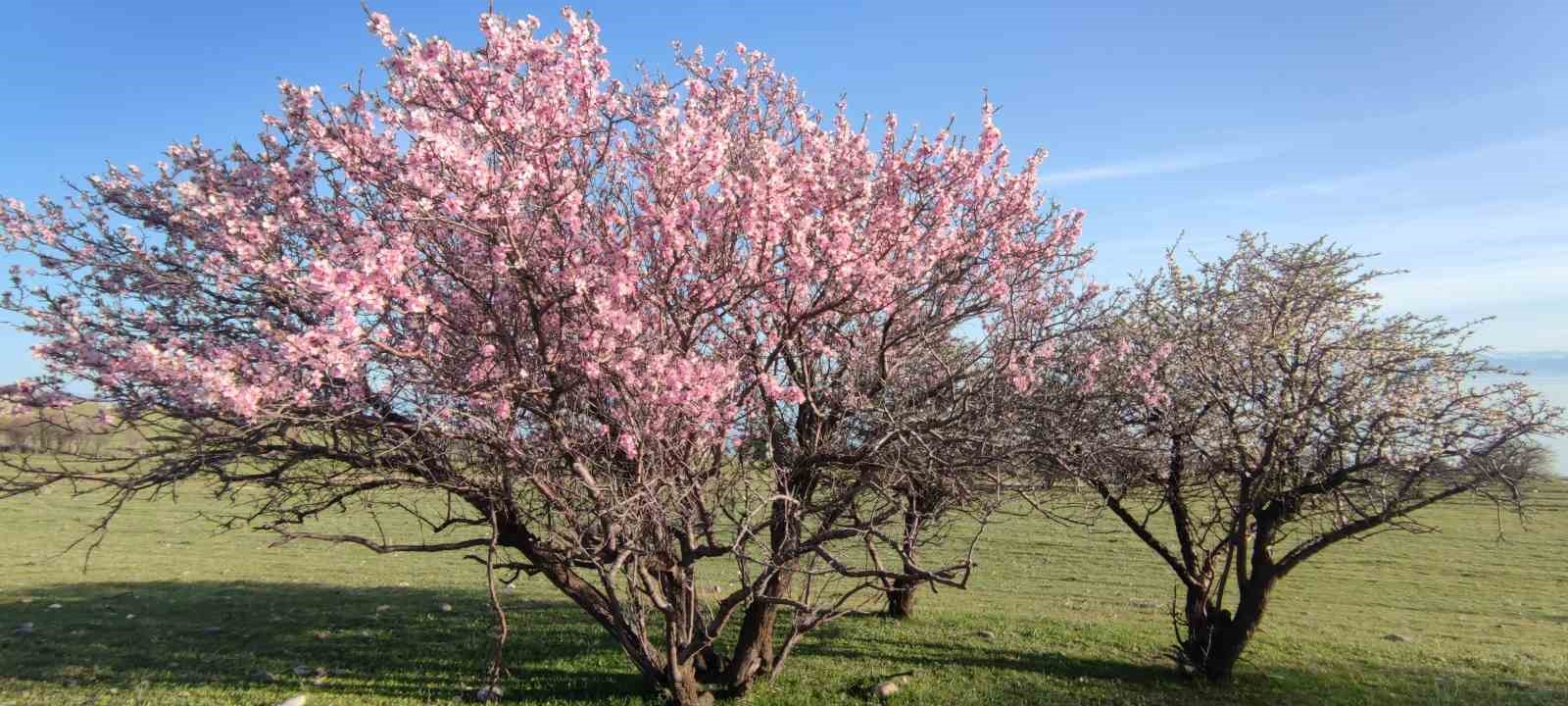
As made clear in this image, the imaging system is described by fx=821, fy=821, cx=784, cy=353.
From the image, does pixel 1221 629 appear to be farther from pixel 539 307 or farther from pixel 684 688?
pixel 539 307

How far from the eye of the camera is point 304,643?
11.4 metres

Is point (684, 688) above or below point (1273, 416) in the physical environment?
below

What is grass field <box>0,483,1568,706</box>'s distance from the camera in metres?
9.53

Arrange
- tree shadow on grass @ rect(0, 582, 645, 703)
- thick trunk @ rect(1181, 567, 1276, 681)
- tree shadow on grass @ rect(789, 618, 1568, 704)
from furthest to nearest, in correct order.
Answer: thick trunk @ rect(1181, 567, 1276, 681) → tree shadow on grass @ rect(789, 618, 1568, 704) → tree shadow on grass @ rect(0, 582, 645, 703)

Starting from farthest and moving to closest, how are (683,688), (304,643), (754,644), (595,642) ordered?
(595,642)
(304,643)
(754,644)
(683,688)

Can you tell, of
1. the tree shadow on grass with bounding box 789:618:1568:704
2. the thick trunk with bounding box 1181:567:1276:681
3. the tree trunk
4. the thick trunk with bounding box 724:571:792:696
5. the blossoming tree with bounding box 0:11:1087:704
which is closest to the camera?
the blossoming tree with bounding box 0:11:1087:704

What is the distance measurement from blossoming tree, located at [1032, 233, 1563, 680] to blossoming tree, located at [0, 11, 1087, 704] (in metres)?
2.43

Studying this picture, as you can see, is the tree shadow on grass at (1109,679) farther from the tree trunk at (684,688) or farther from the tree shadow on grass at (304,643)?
the tree shadow on grass at (304,643)

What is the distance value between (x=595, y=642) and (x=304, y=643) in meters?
4.01

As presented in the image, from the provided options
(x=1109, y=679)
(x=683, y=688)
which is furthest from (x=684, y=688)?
(x=1109, y=679)

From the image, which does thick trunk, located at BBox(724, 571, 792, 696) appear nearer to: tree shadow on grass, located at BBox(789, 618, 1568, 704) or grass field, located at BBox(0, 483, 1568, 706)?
grass field, located at BBox(0, 483, 1568, 706)

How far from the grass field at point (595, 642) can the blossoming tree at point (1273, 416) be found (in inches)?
48.5

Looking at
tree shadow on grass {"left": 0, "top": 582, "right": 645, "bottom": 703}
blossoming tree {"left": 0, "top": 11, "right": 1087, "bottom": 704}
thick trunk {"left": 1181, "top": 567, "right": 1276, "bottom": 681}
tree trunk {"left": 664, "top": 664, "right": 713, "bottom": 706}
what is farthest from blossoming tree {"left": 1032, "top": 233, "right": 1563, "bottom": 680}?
tree shadow on grass {"left": 0, "top": 582, "right": 645, "bottom": 703}

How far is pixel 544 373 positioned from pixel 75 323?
11.4 feet
